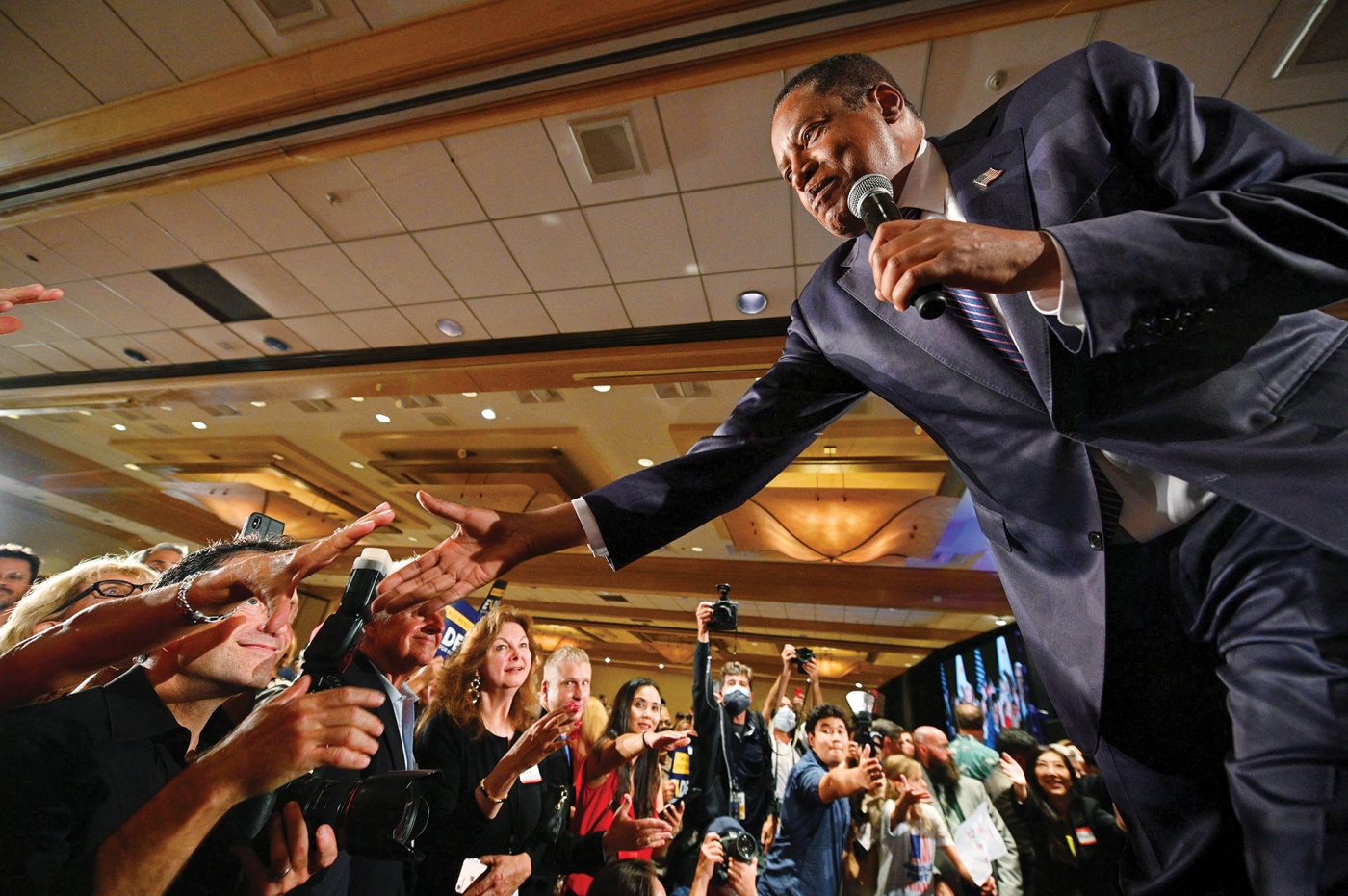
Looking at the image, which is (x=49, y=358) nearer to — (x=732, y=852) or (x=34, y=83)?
(x=34, y=83)

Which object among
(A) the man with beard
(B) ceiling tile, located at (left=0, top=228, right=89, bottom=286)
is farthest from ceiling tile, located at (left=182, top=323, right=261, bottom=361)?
(A) the man with beard

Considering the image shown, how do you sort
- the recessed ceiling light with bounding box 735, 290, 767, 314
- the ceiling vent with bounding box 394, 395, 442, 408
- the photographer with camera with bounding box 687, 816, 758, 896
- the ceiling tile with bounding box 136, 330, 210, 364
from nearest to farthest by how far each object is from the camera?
the photographer with camera with bounding box 687, 816, 758, 896 → the recessed ceiling light with bounding box 735, 290, 767, 314 → the ceiling tile with bounding box 136, 330, 210, 364 → the ceiling vent with bounding box 394, 395, 442, 408

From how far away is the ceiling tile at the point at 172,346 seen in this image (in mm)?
5262

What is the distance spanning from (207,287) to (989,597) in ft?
30.7

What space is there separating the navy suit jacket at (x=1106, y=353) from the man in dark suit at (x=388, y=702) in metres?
0.80

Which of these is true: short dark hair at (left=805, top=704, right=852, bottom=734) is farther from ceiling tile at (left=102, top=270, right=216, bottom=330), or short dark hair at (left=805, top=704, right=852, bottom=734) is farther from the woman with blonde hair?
ceiling tile at (left=102, top=270, right=216, bottom=330)

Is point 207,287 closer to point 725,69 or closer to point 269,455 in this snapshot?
point 269,455

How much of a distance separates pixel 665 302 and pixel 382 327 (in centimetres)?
254

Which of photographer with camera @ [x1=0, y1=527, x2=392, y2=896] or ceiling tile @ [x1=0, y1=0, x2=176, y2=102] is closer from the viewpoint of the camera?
photographer with camera @ [x1=0, y1=527, x2=392, y2=896]

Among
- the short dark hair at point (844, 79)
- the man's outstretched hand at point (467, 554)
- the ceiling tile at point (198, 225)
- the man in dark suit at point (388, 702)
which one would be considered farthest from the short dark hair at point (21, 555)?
the short dark hair at point (844, 79)

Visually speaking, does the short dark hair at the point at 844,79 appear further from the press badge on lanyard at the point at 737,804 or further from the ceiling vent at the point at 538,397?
the ceiling vent at the point at 538,397

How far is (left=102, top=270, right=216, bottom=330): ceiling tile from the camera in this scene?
4617 mm

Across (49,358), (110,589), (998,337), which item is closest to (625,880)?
(110,589)

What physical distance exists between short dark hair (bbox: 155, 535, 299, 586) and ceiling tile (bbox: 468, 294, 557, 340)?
3195 mm
